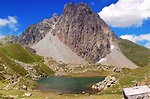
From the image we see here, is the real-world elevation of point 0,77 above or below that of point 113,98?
above

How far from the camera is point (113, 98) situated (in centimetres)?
8019

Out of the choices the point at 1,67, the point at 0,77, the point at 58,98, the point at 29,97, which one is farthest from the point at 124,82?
the point at 1,67

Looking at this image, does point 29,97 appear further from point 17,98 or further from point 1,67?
point 1,67

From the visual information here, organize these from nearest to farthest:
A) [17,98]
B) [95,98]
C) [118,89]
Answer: [17,98] < [95,98] < [118,89]

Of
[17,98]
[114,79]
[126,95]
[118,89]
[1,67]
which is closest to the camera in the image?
[126,95]

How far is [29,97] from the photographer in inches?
3155

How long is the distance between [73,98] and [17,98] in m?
20.6

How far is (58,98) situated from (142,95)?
132 ft

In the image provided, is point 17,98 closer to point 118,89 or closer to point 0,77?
point 118,89

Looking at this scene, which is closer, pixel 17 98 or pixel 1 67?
pixel 17 98

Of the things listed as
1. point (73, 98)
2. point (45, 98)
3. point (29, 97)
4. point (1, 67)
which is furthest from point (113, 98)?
point (1, 67)

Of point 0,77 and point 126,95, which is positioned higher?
point 0,77

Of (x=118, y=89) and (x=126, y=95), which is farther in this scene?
(x=118, y=89)

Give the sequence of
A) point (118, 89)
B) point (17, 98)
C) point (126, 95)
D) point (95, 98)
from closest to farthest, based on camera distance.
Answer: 1. point (126, 95)
2. point (17, 98)
3. point (95, 98)
4. point (118, 89)
